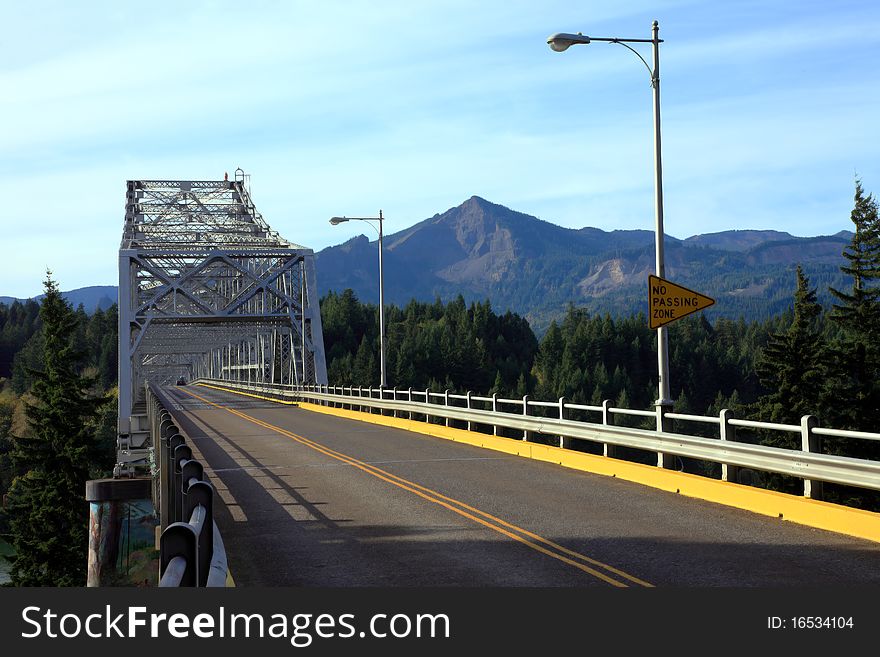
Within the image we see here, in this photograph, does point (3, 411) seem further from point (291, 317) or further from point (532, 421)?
point (532, 421)

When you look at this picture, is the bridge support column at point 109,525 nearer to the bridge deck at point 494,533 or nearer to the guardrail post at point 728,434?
the bridge deck at point 494,533

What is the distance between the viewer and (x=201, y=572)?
8148mm

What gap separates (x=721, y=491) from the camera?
14812 millimetres

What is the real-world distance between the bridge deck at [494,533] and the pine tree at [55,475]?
1482 inches

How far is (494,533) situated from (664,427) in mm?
5763

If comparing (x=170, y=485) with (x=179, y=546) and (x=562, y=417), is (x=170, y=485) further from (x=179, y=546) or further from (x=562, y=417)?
(x=562, y=417)

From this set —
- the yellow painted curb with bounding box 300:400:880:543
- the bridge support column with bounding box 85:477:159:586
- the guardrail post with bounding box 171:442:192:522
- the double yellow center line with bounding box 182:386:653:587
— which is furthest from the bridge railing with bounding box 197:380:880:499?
the bridge support column with bounding box 85:477:159:586

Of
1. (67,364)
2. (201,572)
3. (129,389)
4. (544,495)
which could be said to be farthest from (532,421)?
(67,364)

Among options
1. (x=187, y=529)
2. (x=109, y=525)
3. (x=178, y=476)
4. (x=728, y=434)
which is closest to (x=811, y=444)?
(x=728, y=434)

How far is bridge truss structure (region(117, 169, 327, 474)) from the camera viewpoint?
2527 inches

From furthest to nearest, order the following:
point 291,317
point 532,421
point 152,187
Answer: point 152,187 → point 291,317 → point 532,421

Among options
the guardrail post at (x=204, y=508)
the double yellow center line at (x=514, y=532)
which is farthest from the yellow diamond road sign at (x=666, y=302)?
the guardrail post at (x=204, y=508)

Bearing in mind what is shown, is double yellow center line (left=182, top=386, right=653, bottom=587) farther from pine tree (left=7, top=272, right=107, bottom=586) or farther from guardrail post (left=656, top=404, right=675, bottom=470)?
pine tree (left=7, top=272, right=107, bottom=586)

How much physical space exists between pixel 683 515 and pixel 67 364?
195 feet
